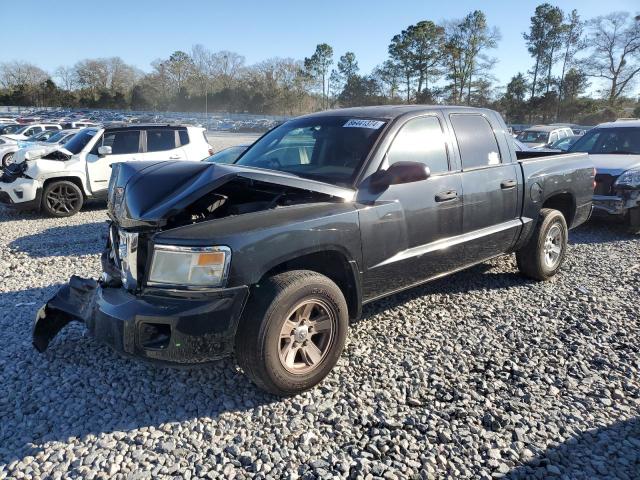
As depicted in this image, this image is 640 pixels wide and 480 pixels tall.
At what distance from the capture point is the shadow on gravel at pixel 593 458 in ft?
8.08

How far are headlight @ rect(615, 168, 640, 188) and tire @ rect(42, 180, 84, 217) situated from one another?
32.1 feet

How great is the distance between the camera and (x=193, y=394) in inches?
126

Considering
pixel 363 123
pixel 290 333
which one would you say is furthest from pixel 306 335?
pixel 363 123

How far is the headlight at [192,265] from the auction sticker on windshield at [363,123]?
5.76 feet

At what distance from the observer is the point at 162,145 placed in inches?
404

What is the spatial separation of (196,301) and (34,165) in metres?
8.25

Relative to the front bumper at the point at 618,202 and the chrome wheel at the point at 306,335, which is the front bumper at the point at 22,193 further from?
the front bumper at the point at 618,202

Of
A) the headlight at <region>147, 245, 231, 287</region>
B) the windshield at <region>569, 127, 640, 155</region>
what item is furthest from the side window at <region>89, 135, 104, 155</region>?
the windshield at <region>569, 127, 640, 155</region>

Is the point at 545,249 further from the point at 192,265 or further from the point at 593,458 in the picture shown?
the point at 192,265

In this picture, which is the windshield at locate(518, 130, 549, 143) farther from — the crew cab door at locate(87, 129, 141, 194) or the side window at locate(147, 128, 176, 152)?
the crew cab door at locate(87, 129, 141, 194)

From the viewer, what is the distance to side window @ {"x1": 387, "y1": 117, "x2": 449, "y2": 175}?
3846 millimetres

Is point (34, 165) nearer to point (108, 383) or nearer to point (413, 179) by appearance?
point (108, 383)

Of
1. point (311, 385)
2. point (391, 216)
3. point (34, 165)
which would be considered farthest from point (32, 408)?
point (34, 165)

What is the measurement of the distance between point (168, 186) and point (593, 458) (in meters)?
2.90
